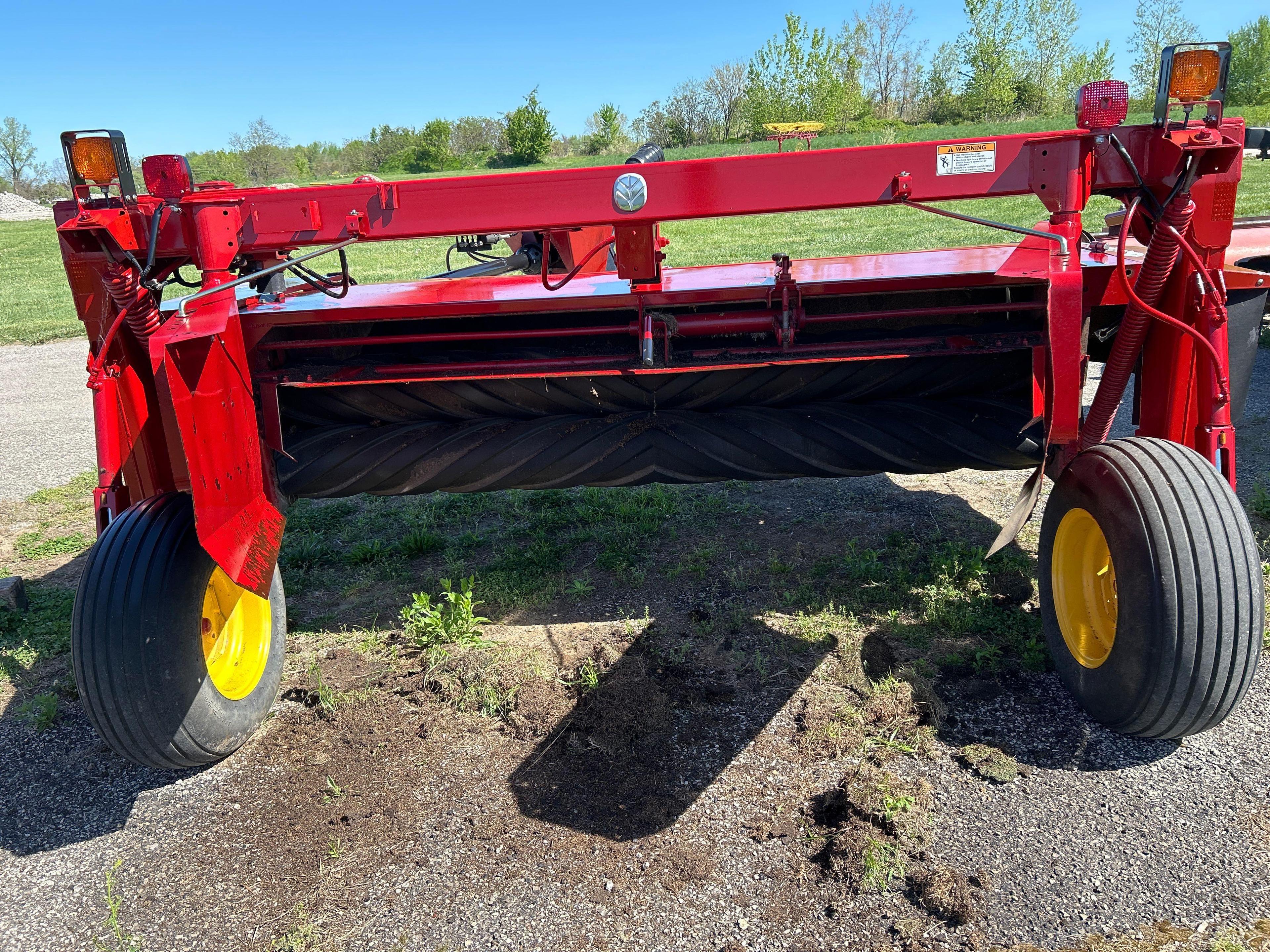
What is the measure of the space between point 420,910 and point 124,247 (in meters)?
1.92

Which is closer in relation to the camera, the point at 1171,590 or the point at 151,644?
the point at 1171,590

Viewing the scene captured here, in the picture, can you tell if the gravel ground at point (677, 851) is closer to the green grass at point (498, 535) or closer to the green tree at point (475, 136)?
the green grass at point (498, 535)

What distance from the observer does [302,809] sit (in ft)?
8.37

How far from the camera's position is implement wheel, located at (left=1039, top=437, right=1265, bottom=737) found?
2.25 m

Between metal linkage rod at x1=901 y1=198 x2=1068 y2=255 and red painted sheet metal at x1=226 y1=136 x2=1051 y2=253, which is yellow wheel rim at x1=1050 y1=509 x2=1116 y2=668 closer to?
metal linkage rod at x1=901 y1=198 x2=1068 y2=255

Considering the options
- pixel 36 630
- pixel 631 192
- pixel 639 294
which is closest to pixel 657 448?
pixel 639 294

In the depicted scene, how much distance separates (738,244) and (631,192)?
14094mm

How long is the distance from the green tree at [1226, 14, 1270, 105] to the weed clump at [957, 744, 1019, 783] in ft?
Result: 165

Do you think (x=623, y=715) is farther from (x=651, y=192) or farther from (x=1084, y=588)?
(x=651, y=192)

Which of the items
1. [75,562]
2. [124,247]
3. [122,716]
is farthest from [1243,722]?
[75,562]

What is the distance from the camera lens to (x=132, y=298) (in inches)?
104

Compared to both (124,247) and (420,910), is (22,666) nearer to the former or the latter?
(124,247)

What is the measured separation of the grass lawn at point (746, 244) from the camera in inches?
523

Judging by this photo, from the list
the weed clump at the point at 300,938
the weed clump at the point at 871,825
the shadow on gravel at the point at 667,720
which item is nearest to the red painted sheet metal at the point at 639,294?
the shadow on gravel at the point at 667,720
